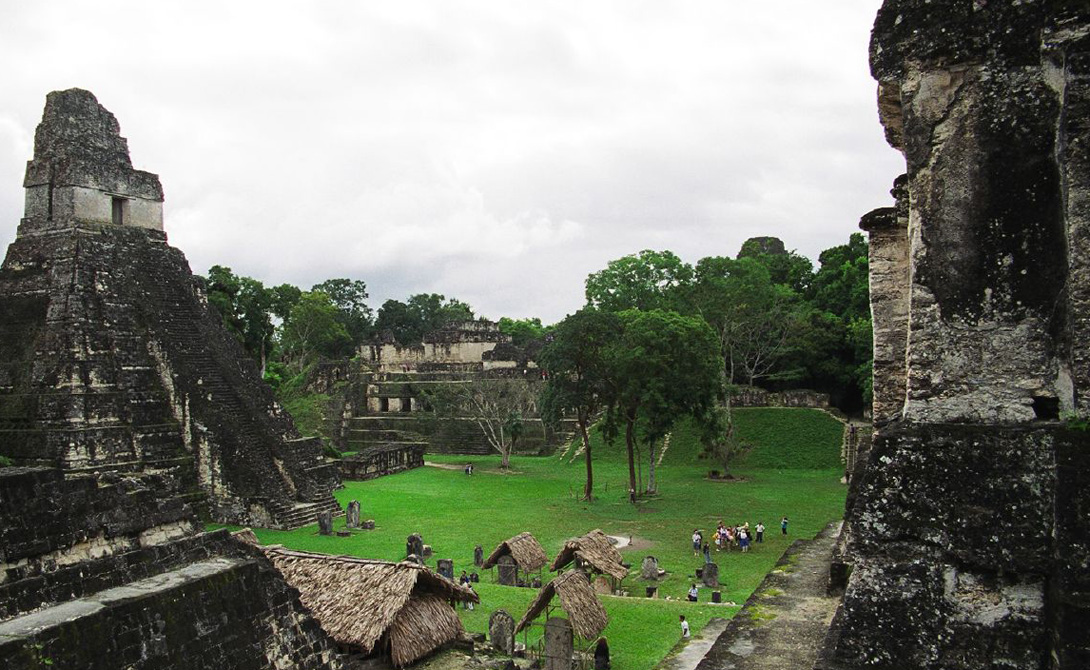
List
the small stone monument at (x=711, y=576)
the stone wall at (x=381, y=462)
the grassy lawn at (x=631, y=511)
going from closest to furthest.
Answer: the grassy lawn at (x=631, y=511), the small stone monument at (x=711, y=576), the stone wall at (x=381, y=462)

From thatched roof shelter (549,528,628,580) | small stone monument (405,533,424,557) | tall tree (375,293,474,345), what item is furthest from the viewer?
tall tree (375,293,474,345)

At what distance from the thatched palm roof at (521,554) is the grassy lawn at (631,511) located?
68cm

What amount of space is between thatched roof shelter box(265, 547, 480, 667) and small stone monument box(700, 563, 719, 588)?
538 centimetres

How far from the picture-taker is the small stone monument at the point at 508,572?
14656 mm

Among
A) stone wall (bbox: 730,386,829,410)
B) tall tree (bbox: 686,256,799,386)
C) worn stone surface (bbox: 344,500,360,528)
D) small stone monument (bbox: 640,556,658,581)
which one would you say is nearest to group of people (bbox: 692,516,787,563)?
small stone monument (bbox: 640,556,658,581)

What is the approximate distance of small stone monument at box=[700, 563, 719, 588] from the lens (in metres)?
14.6

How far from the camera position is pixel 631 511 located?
73.2ft

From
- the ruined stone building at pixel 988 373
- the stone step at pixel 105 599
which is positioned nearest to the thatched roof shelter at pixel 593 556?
the stone step at pixel 105 599

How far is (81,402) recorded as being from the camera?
17.2 m

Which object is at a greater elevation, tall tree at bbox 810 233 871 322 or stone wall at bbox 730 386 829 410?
tall tree at bbox 810 233 871 322

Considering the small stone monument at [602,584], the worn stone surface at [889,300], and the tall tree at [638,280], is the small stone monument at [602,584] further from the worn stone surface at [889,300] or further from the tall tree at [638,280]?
the tall tree at [638,280]

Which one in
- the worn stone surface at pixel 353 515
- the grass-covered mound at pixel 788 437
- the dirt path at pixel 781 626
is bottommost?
the worn stone surface at pixel 353 515

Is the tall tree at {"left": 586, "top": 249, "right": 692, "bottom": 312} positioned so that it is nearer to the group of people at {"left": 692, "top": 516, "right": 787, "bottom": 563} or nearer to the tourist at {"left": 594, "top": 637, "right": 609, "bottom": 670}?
the group of people at {"left": 692, "top": 516, "right": 787, "bottom": 563}

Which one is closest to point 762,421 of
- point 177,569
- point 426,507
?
point 426,507
